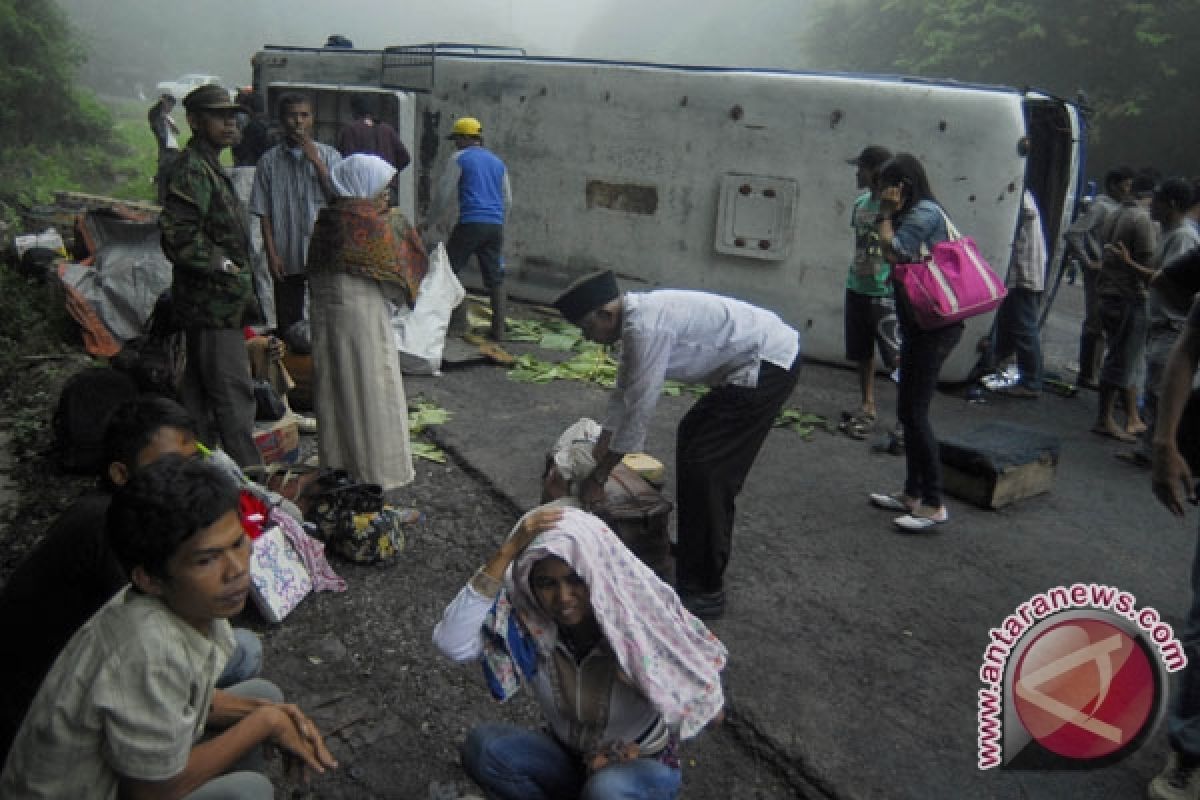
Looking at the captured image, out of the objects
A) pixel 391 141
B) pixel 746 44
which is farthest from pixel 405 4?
pixel 391 141

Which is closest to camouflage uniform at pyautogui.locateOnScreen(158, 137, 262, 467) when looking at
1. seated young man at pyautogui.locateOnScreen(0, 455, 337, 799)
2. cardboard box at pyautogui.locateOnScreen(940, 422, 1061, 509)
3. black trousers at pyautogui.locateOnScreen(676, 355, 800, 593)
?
black trousers at pyautogui.locateOnScreen(676, 355, 800, 593)

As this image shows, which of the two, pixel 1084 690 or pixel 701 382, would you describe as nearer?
pixel 1084 690

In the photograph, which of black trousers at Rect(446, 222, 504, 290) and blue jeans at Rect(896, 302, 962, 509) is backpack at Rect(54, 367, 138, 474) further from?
blue jeans at Rect(896, 302, 962, 509)

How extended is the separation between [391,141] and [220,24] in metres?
59.6

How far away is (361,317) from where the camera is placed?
16.4 ft

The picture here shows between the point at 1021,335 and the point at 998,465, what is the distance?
3.05m

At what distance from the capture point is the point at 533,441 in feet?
20.4

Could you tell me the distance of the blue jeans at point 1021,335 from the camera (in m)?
7.85

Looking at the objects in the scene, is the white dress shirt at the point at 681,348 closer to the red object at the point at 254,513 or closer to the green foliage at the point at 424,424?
the red object at the point at 254,513

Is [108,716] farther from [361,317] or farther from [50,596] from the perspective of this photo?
[361,317]

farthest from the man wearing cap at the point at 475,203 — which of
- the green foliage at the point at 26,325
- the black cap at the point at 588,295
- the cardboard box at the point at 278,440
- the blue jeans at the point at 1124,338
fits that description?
the blue jeans at the point at 1124,338

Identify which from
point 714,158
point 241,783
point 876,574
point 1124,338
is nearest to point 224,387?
point 241,783

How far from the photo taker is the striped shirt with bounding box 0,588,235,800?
1902 mm

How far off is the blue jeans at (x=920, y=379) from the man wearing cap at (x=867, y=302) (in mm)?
1452
